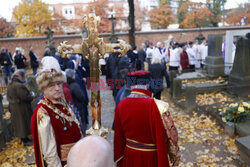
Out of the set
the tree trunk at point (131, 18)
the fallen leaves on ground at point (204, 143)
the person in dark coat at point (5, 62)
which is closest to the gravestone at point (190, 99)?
the fallen leaves on ground at point (204, 143)

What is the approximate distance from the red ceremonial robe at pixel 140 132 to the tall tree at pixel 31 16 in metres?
24.1

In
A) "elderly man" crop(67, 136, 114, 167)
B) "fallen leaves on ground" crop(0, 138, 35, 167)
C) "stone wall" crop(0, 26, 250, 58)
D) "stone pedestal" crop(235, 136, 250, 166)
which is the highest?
"stone wall" crop(0, 26, 250, 58)

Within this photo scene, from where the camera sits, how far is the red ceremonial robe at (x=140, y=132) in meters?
2.48

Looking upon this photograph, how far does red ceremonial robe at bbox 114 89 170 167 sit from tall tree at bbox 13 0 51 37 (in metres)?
24.1

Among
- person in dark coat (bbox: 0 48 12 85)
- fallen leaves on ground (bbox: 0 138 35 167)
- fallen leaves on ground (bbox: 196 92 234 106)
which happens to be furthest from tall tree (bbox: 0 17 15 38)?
fallen leaves on ground (bbox: 196 92 234 106)

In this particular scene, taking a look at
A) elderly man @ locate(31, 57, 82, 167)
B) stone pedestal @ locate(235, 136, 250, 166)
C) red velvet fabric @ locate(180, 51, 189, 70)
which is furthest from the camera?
red velvet fabric @ locate(180, 51, 189, 70)

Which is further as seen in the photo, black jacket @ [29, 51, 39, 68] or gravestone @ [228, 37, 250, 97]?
black jacket @ [29, 51, 39, 68]

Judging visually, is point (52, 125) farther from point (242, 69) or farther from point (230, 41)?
point (230, 41)

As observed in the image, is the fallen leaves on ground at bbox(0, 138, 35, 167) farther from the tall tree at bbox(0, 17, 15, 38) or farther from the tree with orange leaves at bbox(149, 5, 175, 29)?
the tree with orange leaves at bbox(149, 5, 175, 29)

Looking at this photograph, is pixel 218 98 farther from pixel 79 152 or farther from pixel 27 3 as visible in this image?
pixel 27 3

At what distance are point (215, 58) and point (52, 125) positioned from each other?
27.6 ft

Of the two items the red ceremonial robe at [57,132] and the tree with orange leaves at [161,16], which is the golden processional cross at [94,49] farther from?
the tree with orange leaves at [161,16]

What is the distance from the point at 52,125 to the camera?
2373 millimetres

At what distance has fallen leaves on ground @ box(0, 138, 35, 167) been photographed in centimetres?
457
